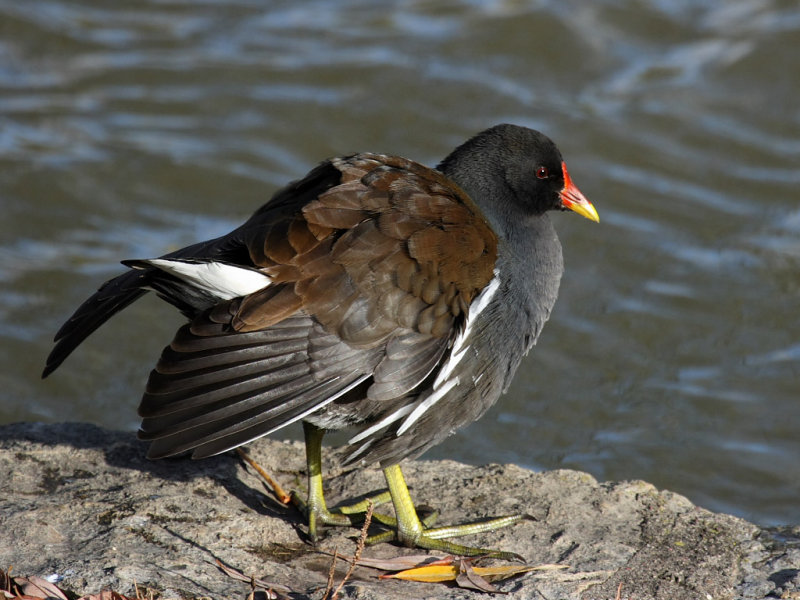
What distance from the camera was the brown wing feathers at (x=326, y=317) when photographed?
3115 millimetres

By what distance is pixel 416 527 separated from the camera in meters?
3.60

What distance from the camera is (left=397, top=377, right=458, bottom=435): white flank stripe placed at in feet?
11.2

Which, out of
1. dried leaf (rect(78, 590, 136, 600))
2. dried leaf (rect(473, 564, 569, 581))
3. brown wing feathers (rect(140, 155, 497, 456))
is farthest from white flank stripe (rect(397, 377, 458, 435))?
dried leaf (rect(78, 590, 136, 600))

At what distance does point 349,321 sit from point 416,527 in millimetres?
836

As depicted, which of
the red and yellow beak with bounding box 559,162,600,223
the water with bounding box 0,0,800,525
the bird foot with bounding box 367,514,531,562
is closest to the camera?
the bird foot with bounding box 367,514,531,562

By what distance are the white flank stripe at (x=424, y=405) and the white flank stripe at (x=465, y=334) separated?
0.03 metres

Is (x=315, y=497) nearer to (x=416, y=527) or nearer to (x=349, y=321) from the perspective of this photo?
(x=416, y=527)

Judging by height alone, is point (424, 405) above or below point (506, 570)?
above

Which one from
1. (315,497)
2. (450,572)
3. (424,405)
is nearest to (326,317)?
(424,405)

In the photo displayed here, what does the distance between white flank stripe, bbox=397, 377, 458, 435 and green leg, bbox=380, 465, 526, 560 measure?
22 centimetres

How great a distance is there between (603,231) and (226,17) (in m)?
4.27

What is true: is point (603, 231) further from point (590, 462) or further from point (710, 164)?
point (590, 462)

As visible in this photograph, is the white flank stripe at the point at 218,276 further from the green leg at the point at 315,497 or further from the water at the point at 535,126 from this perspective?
the water at the point at 535,126

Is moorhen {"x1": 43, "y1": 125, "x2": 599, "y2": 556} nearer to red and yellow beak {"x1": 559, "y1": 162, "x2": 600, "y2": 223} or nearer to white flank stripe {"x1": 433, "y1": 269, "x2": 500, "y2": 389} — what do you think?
white flank stripe {"x1": 433, "y1": 269, "x2": 500, "y2": 389}
